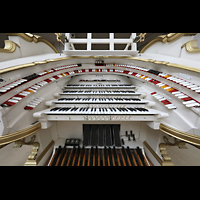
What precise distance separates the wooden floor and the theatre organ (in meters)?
0.02

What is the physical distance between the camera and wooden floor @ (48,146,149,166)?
1761 mm

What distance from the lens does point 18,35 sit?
170 cm

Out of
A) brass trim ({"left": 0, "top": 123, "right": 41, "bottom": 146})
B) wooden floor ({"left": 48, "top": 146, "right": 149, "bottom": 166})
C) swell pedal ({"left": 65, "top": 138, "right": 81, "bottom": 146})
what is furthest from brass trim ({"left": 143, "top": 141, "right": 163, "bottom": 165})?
brass trim ({"left": 0, "top": 123, "right": 41, "bottom": 146})

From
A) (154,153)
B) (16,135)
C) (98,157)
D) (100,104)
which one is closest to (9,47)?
(16,135)

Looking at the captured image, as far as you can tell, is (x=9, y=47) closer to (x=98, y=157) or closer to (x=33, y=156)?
(x=33, y=156)

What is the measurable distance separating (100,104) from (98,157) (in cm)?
120

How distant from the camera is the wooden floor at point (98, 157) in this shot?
176cm

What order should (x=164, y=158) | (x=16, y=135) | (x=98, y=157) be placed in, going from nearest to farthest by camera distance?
(x=16, y=135)
(x=164, y=158)
(x=98, y=157)

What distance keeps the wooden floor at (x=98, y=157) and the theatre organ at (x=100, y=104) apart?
0.02m

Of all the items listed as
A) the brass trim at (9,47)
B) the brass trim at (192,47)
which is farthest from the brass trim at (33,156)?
the brass trim at (192,47)

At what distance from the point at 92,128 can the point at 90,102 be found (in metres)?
0.83

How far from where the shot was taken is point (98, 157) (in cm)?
186

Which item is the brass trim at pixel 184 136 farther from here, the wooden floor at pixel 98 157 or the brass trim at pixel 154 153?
the wooden floor at pixel 98 157

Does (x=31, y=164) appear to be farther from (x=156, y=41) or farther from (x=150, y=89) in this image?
(x=156, y=41)
